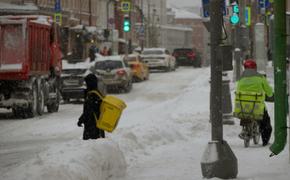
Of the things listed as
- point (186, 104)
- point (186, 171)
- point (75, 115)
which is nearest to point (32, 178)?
point (186, 171)

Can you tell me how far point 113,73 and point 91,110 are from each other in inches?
938

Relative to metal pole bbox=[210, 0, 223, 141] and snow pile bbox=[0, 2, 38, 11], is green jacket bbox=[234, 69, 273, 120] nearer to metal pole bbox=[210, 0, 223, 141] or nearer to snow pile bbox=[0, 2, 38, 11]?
metal pole bbox=[210, 0, 223, 141]

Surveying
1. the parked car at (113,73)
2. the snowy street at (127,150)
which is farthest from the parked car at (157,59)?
the snowy street at (127,150)

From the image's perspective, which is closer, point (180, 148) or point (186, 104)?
point (180, 148)

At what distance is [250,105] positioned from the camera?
51.0 feet

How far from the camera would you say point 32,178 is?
9.08m

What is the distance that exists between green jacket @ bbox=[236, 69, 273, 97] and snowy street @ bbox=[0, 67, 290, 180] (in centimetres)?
103

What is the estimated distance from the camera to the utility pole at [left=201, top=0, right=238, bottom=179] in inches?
434

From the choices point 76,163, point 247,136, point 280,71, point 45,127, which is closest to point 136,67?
point 45,127

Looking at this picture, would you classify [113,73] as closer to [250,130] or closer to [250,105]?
[250,130]

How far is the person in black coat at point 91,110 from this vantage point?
13.5 metres

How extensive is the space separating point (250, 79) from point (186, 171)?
387 centimetres

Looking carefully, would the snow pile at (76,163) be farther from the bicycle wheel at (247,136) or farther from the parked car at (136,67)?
the parked car at (136,67)

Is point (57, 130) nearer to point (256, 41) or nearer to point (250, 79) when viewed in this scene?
point (250, 79)
